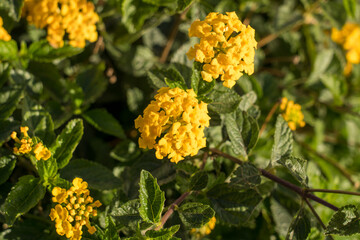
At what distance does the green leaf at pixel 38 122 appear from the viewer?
4.07 ft

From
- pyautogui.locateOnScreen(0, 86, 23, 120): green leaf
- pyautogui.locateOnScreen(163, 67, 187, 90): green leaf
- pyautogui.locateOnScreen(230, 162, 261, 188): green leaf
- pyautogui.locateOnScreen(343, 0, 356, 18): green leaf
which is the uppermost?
pyautogui.locateOnScreen(343, 0, 356, 18): green leaf

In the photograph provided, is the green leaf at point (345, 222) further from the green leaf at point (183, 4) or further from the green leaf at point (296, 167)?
the green leaf at point (183, 4)

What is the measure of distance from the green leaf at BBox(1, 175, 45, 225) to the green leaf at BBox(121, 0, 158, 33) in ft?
2.55

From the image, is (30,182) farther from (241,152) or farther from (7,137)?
(241,152)

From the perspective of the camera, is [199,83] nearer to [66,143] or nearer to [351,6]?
[66,143]

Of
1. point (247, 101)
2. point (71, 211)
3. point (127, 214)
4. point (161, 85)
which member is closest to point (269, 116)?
point (247, 101)

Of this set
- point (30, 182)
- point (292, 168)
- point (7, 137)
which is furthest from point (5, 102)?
point (292, 168)

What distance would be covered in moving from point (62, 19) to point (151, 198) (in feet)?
2.73

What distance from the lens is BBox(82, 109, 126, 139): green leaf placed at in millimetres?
1461

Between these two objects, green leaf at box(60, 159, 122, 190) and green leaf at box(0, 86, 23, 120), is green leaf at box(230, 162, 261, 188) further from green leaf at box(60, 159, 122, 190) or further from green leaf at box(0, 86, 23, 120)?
green leaf at box(0, 86, 23, 120)

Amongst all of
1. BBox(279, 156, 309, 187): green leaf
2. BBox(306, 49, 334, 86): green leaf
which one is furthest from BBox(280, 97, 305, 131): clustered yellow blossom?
BBox(306, 49, 334, 86): green leaf

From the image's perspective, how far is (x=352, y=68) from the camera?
224cm

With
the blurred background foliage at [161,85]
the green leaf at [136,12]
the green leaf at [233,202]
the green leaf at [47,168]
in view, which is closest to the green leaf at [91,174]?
the blurred background foliage at [161,85]

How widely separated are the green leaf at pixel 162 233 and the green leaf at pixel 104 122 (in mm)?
528
